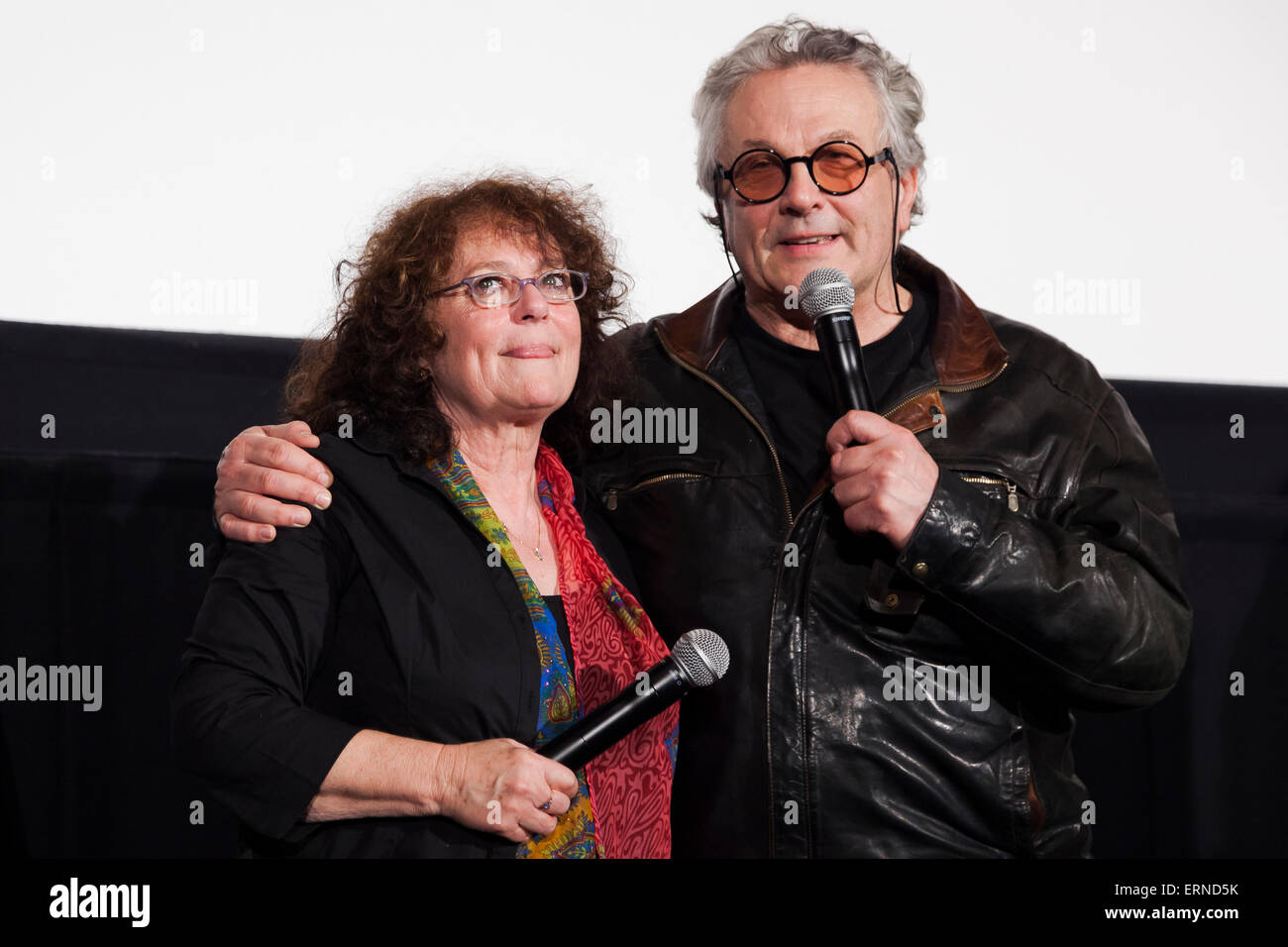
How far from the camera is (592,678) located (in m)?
1.91

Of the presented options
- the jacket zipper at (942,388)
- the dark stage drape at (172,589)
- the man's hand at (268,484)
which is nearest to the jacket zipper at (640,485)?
the jacket zipper at (942,388)

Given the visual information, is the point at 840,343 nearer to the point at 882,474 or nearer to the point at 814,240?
the point at 882,474

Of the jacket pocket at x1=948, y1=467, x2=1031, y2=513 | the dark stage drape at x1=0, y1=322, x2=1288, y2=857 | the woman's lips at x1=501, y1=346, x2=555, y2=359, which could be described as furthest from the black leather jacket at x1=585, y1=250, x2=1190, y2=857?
the dark stage drape at x1=0, y1=322, x2=1288, y2=857

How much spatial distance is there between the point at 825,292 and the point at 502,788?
2.79 ft

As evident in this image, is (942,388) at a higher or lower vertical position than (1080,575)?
higher

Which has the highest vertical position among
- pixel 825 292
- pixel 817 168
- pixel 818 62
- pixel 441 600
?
pixel 818 62

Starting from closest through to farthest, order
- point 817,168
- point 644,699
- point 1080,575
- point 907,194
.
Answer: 1. point 644,699
2. point 1080,575
3. point 817,168
4. point 907,194

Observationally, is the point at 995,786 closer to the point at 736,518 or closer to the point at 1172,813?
the point at 736,518

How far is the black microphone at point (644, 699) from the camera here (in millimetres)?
1719

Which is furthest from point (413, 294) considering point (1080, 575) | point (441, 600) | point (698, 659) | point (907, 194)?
point (1080, 575)

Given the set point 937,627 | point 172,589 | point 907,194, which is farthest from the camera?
point 172,589

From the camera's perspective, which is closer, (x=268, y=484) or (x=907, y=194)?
(x=268, y=484)

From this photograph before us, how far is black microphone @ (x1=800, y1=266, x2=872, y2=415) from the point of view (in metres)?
1.85
